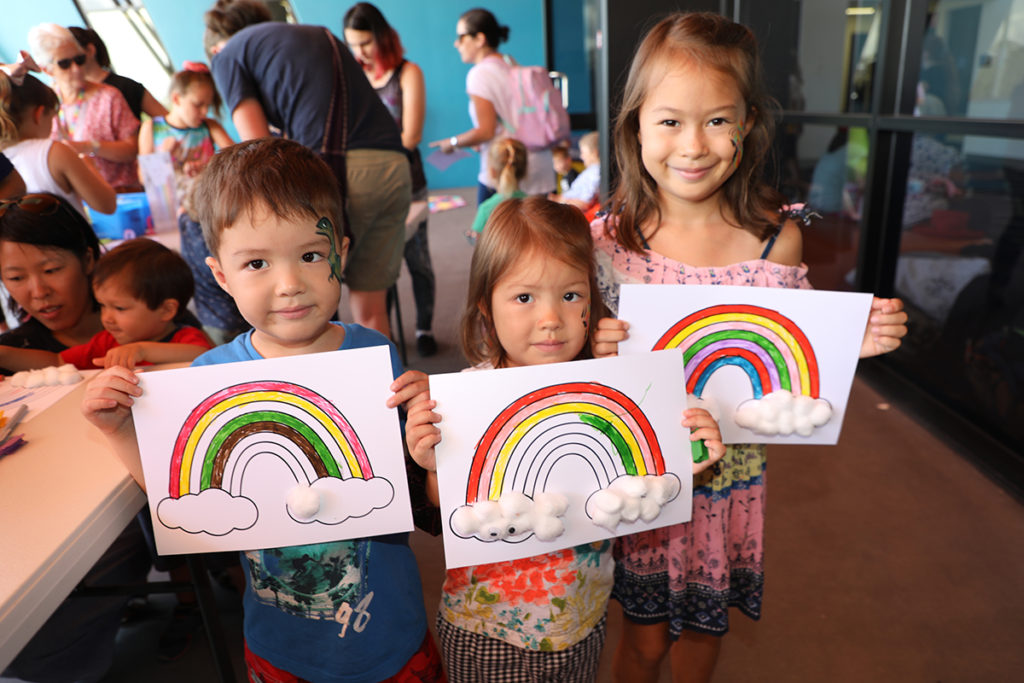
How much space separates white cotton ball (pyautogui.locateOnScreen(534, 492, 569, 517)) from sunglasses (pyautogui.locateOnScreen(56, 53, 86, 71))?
2.61 meters

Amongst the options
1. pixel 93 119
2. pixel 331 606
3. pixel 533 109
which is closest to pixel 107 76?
pixel 93 119

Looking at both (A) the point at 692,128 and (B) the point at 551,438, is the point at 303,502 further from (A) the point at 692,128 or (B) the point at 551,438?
(A) the point at 692,128

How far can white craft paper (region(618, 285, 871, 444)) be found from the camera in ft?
3.46

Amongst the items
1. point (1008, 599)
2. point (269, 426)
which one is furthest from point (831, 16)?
point (269, 426)

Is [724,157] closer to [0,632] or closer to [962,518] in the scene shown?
[0,632]

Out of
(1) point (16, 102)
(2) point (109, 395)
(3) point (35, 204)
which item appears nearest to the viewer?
(2) point (109, 395)

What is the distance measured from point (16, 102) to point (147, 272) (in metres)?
0.65

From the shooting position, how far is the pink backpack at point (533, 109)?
3340mm

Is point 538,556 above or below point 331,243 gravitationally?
below

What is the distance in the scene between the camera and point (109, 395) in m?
0.87

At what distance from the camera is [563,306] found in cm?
105

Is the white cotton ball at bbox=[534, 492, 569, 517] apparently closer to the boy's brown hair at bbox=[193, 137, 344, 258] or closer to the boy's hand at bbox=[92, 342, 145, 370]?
the boy's brown hair at bbox=[193, 137, 344, 258]

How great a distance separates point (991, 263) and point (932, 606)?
134 centimetres

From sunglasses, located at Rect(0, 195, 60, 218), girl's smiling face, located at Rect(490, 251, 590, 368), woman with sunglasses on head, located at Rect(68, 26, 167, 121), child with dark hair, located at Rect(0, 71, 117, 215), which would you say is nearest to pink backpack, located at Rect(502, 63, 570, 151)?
woman with sunglasses on head, located at Rect(68, 26, 167, 121)
